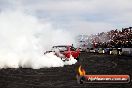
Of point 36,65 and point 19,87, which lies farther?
point 36,65

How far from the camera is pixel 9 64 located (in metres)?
29.9

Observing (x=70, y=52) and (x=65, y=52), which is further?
(x=70, y=52)

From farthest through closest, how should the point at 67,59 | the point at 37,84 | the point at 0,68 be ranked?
the point at 67,59, the point at 0,68, the point at 37,84

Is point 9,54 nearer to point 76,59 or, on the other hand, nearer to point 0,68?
point 0,68

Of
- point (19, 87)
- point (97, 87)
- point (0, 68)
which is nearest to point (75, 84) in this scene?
point (97, 87)

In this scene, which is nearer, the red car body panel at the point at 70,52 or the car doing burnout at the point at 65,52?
the car doing burnout at the point at 65,52

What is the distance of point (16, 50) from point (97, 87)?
16258 millimetres

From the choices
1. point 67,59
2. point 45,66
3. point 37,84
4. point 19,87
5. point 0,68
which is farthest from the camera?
point 67,59

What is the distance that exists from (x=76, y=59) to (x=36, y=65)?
8.71 metres

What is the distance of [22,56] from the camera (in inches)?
1190

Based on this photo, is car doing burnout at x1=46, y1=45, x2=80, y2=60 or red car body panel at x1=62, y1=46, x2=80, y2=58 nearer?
car doing burnout at x1=46, y1=45, x2=80, y2=60

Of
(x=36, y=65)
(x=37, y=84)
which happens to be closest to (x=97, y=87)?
(x=37, y=84)

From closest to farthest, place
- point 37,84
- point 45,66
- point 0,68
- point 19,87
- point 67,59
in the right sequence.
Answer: point 19,87, point 37,84, point 0,68, point 45,66, point 67,59

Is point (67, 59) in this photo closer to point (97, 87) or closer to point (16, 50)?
point (16, 50)
